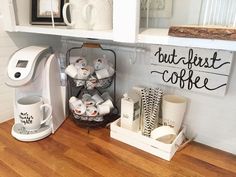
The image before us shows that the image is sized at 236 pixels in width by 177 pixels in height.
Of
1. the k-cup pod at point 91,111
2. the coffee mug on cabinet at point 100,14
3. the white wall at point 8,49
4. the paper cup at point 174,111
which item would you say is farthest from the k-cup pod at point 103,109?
the white wall at point 8,49

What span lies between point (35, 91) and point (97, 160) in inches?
15.8

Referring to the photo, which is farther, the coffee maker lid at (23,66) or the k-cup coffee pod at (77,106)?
the k-cup coffee pod at (77,106)

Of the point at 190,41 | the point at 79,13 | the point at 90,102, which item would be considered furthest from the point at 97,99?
the point at 190,41

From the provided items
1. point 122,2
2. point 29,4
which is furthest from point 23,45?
point 122,2

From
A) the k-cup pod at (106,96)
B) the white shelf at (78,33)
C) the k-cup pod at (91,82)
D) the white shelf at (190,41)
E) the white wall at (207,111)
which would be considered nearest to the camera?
the white shelf at (190,41)

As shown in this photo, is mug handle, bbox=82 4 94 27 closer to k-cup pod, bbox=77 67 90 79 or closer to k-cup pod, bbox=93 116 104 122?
k-cup pod, bbox=77 67 90 79

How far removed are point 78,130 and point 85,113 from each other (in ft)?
0.35

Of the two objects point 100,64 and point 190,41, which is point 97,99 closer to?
point 100,64

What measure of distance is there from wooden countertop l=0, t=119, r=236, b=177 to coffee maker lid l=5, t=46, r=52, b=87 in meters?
0.26

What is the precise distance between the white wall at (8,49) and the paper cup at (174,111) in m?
0.71

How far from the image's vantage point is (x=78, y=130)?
37.1 inches

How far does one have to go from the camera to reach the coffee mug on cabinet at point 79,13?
2.28 feet

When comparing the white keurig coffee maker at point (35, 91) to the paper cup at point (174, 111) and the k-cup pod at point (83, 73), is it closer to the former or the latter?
the k-cup pod at point (83, 73)

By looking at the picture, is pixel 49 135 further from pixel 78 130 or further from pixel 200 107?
pixel 200 107
